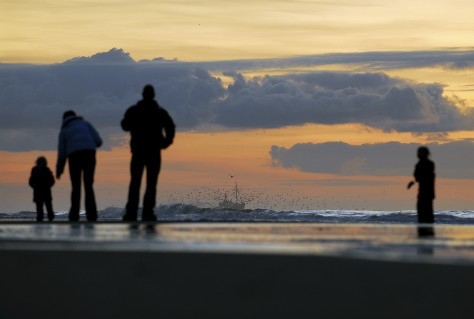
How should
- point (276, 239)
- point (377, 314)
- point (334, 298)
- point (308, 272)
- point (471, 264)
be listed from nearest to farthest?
1. point (377, 314)
2. point (334, 298)
3. point (308, 272)
4. point (471, 264)
5. point (276, 239)

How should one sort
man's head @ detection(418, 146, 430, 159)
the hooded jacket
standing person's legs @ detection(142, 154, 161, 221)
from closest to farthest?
1. standing person's legs @ detection(142, 154, 161, 221)
2. the hooded jacket
3. man's head @ detection(418, 146, 430, 159)

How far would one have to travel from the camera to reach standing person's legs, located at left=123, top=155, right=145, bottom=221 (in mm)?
20469

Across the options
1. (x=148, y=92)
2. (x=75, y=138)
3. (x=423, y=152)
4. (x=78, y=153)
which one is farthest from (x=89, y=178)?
(x=423, y=152)

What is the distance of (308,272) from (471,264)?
1.52 meters

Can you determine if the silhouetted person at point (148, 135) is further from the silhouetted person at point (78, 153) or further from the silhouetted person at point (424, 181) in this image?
the silhouetted person at point (424, 181)

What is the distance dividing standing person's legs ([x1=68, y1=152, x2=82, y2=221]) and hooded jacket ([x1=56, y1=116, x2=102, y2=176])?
0.13 meters

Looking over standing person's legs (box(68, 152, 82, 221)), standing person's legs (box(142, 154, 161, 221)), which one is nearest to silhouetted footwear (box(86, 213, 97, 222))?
standing person's legs (box(68, 152, 82, 221))

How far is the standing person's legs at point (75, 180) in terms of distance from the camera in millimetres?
21156

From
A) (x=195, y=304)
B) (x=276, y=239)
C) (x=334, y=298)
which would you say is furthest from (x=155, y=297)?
(x=276, y=239)

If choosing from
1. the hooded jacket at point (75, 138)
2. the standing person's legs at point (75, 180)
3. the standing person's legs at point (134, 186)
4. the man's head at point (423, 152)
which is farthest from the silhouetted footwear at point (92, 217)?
the man's head at point (423, 152)

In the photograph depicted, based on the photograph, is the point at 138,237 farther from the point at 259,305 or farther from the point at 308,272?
the point at 259,305

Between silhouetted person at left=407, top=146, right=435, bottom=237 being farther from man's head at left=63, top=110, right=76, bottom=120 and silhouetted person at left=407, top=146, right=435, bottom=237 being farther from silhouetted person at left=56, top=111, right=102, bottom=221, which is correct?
man's head at left=63, top=110, right=76, bottom=120

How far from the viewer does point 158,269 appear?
805 cm

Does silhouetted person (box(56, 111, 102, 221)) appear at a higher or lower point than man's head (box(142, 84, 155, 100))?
lower
